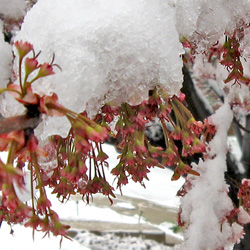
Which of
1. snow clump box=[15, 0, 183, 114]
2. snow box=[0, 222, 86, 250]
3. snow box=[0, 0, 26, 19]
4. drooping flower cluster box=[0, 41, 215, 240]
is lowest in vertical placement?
snow box=[0, 222, 86, 250]

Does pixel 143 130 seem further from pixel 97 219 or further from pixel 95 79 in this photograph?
pixel 97 219

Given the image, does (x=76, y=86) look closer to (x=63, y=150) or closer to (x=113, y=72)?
(x=113, y=72)

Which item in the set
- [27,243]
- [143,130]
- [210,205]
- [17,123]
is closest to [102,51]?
[143,130]

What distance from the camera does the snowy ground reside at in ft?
14.0

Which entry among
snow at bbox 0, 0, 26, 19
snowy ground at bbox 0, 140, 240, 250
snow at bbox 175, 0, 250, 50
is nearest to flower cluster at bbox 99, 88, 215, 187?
snow at bbox 175, 0, 250, 50

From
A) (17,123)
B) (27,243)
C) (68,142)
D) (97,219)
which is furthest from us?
(97,219)

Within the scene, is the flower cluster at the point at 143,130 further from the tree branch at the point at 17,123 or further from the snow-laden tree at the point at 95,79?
the tree branch at the point at 17,123

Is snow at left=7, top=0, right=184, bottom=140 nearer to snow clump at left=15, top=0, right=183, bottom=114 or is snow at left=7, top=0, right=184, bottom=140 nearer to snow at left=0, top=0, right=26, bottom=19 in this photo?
snow clump at left=15, top=0, right=183, bottom=114

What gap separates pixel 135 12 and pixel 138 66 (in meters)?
0.16

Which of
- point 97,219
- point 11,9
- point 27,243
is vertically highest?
point 11,9

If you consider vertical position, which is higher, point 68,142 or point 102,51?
point 102,51

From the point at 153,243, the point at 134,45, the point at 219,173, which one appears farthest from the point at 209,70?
the point at 153,243

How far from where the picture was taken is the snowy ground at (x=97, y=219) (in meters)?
4.28

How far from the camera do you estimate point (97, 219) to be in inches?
206
